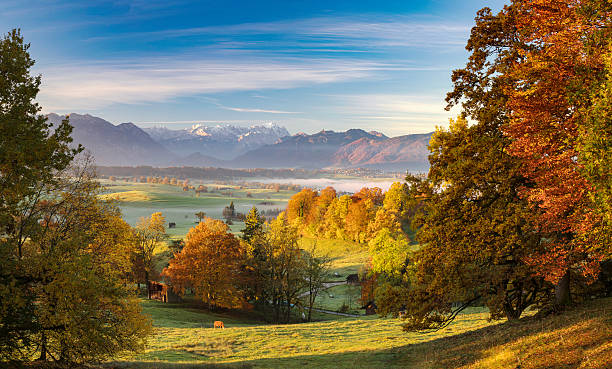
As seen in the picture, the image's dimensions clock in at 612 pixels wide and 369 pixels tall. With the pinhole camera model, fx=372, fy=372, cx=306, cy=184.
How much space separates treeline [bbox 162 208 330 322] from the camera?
1892 inches

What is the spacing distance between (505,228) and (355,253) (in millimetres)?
81414

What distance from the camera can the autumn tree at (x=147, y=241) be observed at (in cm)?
6311

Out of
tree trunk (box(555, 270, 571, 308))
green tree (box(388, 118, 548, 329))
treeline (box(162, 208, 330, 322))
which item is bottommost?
treeline (box(162, 208, 330, 322))

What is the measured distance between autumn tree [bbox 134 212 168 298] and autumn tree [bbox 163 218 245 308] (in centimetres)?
1378

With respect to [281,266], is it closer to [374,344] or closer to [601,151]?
[374,344]

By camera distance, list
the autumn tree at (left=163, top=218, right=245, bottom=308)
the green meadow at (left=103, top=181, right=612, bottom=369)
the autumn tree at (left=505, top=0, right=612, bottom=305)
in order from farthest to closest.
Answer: the autumn tree at (left=163, top=218, right=245, bottom=308) → the autumn tree at (left=505, top=0, right=612, bottom=305) → the green meadow at (left=103, top=181, right=612, bottom=369)

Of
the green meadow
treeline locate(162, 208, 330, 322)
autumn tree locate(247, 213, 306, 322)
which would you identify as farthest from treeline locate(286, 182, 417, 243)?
the green meadow

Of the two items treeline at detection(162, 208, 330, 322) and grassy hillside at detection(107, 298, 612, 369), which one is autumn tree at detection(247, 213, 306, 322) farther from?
grassy hillside at detection(107, 298, 612, 369)

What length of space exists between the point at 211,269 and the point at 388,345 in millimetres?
29309

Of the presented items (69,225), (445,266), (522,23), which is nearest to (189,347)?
(69,225)

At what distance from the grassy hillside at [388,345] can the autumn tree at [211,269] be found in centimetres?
481

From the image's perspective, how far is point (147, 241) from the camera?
6612 centimetres

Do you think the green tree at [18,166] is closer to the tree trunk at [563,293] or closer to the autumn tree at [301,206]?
the tree trunk at [563,293]

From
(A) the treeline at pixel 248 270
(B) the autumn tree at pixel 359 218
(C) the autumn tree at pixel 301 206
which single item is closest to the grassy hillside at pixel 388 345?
(A) the treeline at pixel 248 270
